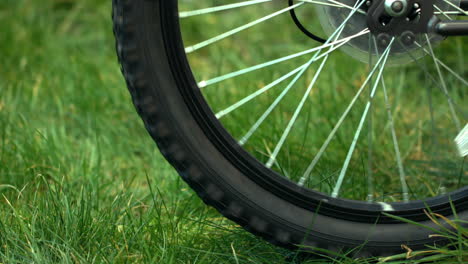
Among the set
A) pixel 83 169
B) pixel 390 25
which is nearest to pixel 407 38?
pixel 390 25

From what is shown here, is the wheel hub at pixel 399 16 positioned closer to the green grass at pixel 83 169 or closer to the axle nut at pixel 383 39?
the axle nut at pixel 383 39

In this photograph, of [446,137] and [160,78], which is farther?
[446,137]

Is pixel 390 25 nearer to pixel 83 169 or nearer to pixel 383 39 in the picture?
pixel 383 39

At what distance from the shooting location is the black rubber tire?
1369mm

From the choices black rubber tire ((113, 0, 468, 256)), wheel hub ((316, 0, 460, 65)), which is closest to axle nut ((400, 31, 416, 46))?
wheel hub ((316, 0, 460, 65))

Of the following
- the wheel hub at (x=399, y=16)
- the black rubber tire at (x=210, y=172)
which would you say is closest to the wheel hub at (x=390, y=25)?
the wheel hub at (x=399, y=16)

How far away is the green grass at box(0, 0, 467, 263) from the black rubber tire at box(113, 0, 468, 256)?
7cm

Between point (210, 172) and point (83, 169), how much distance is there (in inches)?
27.9

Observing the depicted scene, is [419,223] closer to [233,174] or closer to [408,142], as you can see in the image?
[233,174]

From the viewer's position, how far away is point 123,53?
1365 millimetres

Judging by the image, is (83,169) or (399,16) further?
(83,169)

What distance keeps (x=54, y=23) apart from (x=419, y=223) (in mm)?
2319

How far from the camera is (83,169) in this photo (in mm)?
2029

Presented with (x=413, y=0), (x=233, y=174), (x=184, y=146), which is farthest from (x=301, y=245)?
(x=413, y=0)
